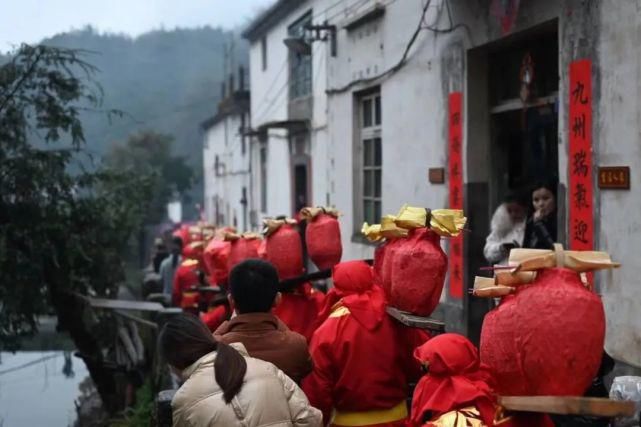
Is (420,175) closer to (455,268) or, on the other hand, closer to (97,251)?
(455,268)

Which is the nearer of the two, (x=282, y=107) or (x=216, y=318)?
(x=216, y=318)

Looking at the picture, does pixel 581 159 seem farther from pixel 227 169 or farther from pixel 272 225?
pixel 227 169

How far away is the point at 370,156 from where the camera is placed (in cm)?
1141

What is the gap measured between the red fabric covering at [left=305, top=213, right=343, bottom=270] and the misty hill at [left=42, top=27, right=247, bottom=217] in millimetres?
48841

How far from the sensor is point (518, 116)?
8.30 meters

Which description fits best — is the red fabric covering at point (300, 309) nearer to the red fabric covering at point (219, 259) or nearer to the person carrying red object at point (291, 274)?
the person carrying red object at point (291, 274)

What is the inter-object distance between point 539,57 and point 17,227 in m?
5.62

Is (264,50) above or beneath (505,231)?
above

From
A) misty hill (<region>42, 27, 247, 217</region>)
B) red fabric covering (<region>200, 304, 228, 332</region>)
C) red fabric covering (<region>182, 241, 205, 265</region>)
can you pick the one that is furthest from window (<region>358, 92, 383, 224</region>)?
misty hill (<region>42, 27, 247, 217</region>)

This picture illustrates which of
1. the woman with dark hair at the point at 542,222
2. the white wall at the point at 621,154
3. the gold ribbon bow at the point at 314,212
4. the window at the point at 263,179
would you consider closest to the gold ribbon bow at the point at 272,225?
the gold ribbon bow at the point at 314,212

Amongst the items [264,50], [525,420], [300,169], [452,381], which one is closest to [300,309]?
[452,381]

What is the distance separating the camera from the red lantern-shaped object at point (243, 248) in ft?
21.8

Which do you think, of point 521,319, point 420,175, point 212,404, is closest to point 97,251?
point 420,175

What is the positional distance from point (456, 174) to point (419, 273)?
4543mm
